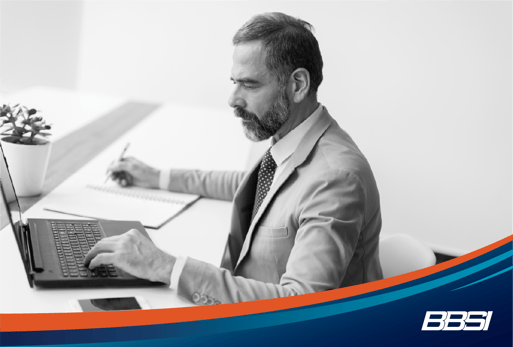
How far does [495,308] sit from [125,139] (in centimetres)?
161

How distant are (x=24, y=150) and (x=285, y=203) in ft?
2.56

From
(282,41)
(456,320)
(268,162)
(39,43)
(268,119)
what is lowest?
(456,320)

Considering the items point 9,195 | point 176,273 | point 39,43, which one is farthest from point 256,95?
point 39,43

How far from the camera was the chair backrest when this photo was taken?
1533 mm

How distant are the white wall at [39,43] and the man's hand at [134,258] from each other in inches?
139

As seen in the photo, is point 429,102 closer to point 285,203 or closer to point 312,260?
point 285,203

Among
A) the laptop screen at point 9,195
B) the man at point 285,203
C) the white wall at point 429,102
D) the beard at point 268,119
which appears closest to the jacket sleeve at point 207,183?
the man at point 285,203

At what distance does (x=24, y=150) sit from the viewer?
63.6 inches

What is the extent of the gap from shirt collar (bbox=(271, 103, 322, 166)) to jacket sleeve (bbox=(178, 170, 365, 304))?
245 mm

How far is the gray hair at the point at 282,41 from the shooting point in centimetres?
142

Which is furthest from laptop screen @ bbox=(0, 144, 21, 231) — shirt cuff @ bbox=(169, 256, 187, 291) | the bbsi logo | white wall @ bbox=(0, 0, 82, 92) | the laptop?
white wall @ bbox=(0, 0, 82, 92)

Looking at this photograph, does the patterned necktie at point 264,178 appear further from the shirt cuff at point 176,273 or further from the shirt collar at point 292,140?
the shirt cuff at point 176,273

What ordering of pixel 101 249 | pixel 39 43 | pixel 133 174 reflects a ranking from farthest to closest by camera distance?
1. pixel 39 43
2. pixel 133 174
3. pixel 101 249

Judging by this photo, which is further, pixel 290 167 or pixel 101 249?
pixel 290 167
